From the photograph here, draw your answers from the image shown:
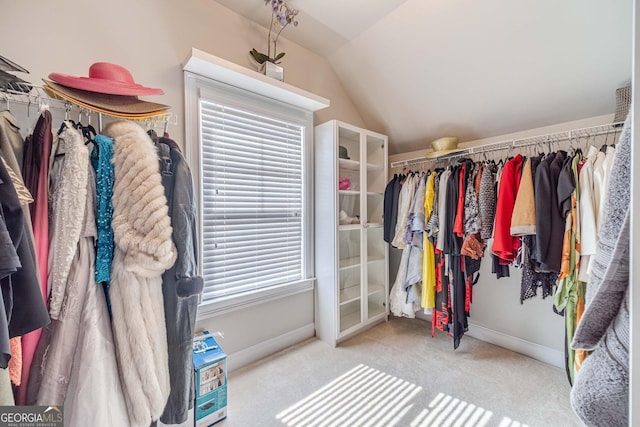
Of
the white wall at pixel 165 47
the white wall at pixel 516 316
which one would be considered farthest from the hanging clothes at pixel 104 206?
the white wall at pixel 516 316

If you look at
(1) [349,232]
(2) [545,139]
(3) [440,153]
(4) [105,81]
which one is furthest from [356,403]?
(2) [545,139]

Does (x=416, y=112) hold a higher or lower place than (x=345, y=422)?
higher

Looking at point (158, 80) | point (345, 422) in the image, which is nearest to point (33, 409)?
point (345, 422)

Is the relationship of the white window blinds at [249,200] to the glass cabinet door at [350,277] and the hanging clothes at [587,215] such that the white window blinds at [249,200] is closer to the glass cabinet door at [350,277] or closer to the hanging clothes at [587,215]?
the glass cabinet door at [350,277]

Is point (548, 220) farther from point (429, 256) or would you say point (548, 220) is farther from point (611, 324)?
point (611, 324)

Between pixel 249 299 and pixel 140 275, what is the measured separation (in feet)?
3.70

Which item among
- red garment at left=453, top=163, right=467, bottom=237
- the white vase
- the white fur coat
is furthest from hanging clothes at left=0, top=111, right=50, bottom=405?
red garment at left=453, top=163, right=467, bottom=237

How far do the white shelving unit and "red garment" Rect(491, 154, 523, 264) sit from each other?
1102 mm

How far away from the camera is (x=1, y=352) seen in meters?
0.67

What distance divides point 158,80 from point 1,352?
5.22 feet

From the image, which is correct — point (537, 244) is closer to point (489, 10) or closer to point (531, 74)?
point (531, 74)

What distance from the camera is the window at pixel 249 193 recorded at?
1852 millimetres

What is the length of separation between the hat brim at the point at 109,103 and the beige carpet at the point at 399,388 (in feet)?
5.68

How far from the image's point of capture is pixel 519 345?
2.22 meters
